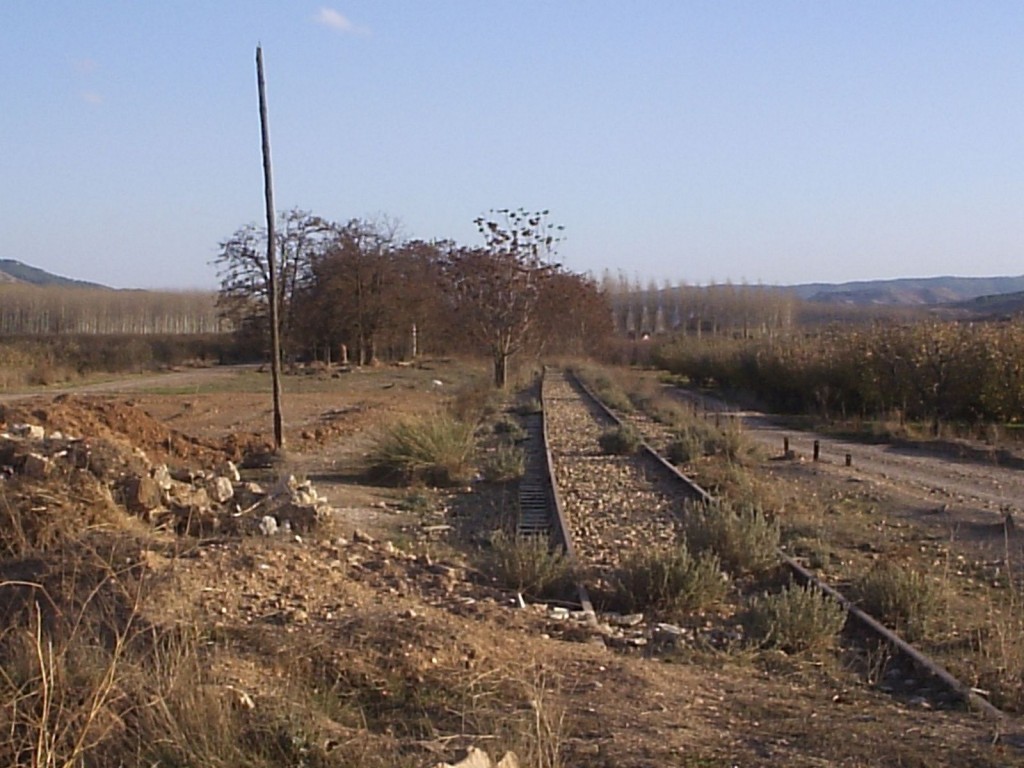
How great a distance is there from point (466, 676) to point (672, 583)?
154 inches

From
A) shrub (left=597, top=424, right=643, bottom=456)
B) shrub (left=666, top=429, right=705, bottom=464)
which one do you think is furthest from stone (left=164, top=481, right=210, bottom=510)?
shrub (left=597, top=424, right=643, bottom=456)

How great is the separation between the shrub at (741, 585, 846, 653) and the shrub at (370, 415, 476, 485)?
39.0ft

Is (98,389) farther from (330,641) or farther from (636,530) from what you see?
(330,641)

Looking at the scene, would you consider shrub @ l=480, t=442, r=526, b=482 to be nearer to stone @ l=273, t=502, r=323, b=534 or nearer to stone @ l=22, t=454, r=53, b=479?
stone @ l=273, t=502, r=323, b=534

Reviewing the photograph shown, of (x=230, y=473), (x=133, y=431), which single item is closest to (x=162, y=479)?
(x=230, y=473)

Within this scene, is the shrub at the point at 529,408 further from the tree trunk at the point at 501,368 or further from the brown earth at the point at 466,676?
the brown earth at the point at 466,676

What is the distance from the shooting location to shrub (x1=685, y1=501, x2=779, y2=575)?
12609mm

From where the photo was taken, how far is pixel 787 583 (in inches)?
479

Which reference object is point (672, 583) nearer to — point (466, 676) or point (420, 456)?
point (466, 676)

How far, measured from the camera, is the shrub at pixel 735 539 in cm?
1261

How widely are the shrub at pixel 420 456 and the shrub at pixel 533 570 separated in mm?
9364

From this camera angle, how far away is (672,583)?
10.9 m

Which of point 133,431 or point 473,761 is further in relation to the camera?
point 133,431

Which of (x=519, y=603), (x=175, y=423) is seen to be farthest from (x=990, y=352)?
(x=519, y=603)
